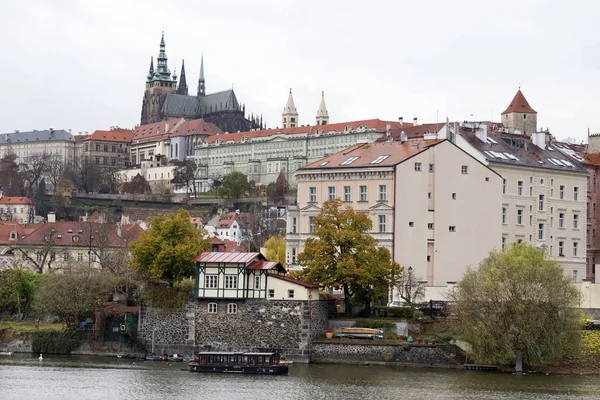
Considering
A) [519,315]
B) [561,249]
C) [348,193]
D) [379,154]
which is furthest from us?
[561,249]

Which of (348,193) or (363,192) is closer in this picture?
(363,192)

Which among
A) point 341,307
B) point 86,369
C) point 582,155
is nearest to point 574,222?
point 582,155

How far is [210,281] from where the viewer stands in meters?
77.1

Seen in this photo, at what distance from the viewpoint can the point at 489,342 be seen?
69.9m

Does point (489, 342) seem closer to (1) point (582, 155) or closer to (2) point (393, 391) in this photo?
(2) point (393, 391)

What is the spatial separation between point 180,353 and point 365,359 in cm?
1117

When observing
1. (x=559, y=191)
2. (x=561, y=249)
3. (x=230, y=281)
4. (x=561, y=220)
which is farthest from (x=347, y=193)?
(x=561, y=249)

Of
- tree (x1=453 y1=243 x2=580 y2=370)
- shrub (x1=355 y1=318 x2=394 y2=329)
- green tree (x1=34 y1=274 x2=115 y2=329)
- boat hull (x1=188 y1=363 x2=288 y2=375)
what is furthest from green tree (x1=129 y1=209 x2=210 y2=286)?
tree (x1=453 y1=243 x2=580 y2=370)

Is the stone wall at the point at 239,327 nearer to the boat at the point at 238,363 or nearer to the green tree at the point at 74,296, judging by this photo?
the boat at the point at 238,363

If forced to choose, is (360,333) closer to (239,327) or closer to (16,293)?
(239,327)

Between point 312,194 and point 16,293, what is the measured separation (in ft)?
68.5

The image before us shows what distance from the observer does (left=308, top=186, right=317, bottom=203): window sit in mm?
89188

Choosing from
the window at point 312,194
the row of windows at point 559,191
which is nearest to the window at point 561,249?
the row of windows at point 559,191

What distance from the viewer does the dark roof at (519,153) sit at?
9422 centimetres
